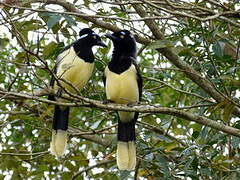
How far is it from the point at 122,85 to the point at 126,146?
0.57 meters

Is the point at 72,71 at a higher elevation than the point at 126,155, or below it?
higher

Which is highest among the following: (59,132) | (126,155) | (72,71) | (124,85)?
(72,71)

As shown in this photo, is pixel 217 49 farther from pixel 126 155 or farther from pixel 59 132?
pixel 59 132

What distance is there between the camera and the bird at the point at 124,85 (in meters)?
4.61

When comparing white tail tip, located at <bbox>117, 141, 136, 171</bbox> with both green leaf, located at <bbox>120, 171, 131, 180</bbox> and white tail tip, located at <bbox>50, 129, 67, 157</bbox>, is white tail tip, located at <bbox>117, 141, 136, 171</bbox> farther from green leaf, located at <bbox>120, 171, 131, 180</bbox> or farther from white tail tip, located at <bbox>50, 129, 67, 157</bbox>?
white tail tip, located at <bbox>50, 129, 67, 157</bbox>

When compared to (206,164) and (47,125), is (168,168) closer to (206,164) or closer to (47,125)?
(206,164)

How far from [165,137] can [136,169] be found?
0.36 m

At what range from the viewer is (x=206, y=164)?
405 cm

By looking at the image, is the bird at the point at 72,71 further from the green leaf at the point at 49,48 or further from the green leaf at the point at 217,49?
the green leaf at the point at 217,49

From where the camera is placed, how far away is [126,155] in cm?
457

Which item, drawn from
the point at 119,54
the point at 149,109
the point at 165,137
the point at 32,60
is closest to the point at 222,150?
the point at 165,137

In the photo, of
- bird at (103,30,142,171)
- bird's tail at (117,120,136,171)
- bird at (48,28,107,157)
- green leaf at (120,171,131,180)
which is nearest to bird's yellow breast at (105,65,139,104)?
bird at (103,30,142,171)

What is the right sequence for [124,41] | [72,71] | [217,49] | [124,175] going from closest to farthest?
[217,49]
[124,175]
[72,71]
[124,41]

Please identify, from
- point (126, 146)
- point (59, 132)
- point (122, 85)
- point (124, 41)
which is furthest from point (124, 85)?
point (59, 132)
